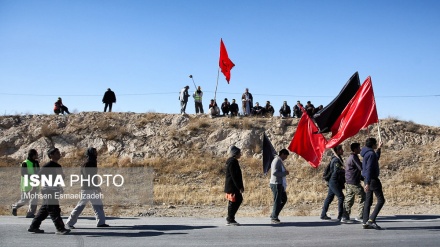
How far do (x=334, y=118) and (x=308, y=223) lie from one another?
10.3 feet

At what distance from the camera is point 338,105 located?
12.4 meters

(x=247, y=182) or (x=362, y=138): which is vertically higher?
(x=362, y=138)

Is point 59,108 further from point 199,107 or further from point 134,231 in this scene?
point 134,231

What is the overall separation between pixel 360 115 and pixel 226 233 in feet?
15.4

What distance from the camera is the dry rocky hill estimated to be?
74.3 ft

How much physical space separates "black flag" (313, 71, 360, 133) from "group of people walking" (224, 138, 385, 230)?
1.21 metres

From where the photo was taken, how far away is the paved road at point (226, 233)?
27.9 ft

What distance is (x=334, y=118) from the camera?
12.4m

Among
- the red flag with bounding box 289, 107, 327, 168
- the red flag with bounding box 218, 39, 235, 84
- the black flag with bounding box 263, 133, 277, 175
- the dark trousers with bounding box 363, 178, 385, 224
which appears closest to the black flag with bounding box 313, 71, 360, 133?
the red flag with bounding box 289, 107, 327, 168

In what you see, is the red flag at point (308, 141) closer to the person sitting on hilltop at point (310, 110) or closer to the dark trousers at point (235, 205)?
the person sitting on hilltop at point (310, 110)

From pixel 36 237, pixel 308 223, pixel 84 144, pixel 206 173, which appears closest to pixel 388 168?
A: pixel 206 173

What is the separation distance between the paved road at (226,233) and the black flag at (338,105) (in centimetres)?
267

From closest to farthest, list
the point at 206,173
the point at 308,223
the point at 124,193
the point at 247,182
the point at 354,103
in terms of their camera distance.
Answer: the point at 308,223 → the point at 354,103 → the point at 124,193 → the point at 247,182 → the point at 206,173

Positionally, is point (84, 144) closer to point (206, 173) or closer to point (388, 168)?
point (206, 173)
